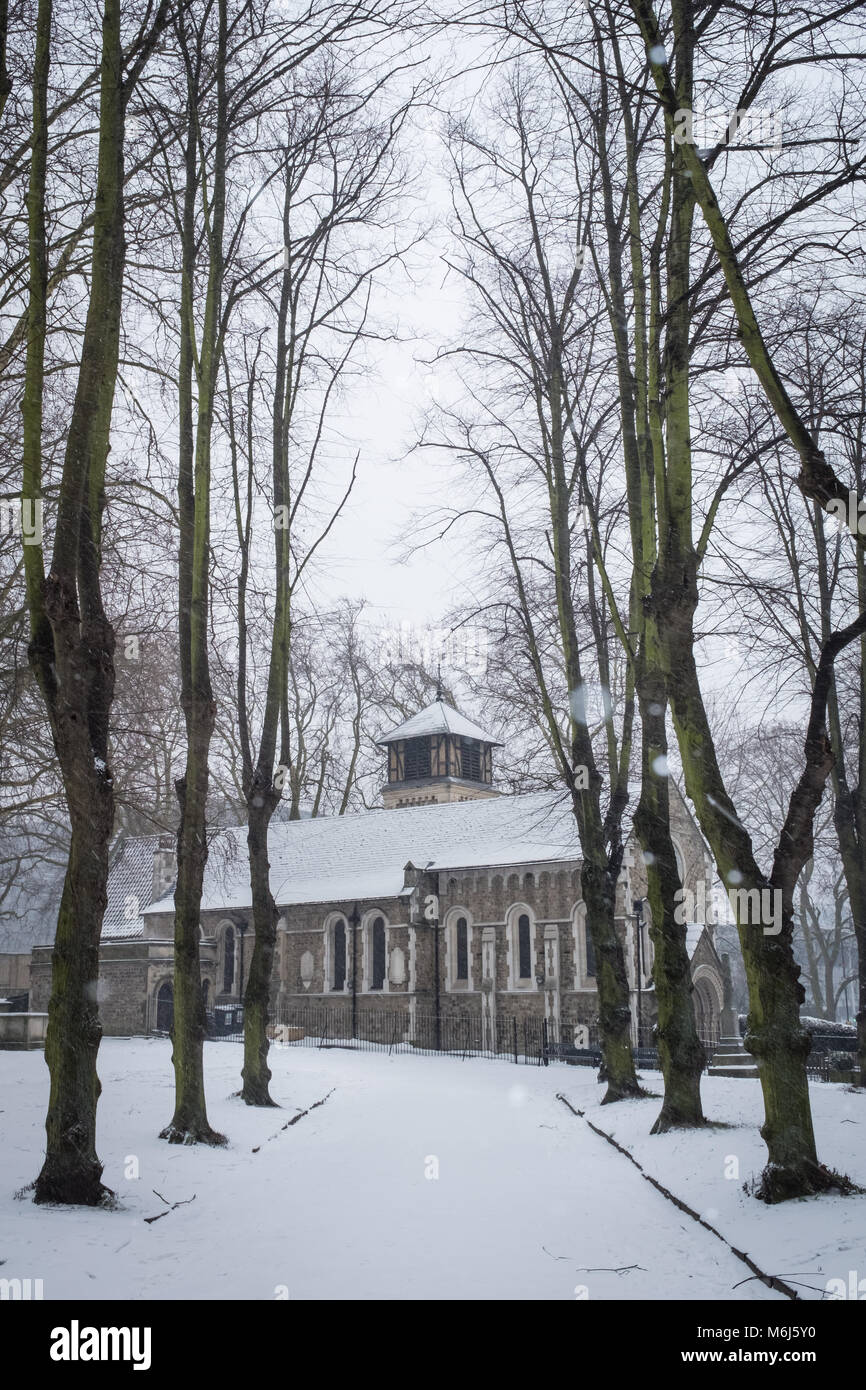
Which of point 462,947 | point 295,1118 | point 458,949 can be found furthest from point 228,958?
point 295,1118

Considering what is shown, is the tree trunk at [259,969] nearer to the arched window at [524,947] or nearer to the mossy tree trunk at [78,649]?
the mossy tree trunk at [78,649]

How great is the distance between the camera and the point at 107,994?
36.4m

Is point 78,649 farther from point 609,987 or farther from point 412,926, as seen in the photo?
point 412,926

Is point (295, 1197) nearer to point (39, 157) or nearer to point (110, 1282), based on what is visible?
point (110, 1282)

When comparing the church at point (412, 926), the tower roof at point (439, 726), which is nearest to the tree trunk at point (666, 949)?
the church at point (412, 926)

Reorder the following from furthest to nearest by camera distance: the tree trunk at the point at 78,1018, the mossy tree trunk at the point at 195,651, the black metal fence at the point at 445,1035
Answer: the black metal fence at the point at 445,1035
the mossy tree trunk at the point at 195,651
the tree trunk at the point at 78,1018

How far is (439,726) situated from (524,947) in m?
12.7

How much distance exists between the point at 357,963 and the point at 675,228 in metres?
30.8

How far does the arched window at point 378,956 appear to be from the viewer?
37.3m

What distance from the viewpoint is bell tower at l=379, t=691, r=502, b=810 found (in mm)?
45406

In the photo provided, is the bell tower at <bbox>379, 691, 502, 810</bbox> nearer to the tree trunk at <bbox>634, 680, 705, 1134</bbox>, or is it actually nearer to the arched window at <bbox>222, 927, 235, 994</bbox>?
the arched window at <bbox>222, 927, 235, 994</bbox>

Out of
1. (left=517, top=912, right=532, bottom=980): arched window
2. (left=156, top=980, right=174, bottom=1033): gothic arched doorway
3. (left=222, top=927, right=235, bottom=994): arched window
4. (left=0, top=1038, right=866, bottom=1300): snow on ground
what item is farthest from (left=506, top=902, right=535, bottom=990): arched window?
(left=0, top=1038, right=866, bottom=1300): snow on ground

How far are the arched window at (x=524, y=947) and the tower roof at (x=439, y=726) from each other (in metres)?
11.9

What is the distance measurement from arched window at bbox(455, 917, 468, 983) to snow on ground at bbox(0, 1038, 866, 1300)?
19.7m
